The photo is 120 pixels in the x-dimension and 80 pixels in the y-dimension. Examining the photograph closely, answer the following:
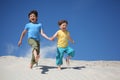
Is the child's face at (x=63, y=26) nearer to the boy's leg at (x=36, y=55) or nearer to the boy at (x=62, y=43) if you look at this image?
the boy at (x=62, y=43)

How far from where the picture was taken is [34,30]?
940cm

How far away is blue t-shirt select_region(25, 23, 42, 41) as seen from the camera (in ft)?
30.8

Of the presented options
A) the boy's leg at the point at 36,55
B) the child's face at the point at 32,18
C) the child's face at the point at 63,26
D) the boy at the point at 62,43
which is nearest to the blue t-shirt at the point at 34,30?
the child's face at the point at 32,18

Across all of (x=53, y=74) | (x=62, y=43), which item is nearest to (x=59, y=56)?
(x=62, y=43)

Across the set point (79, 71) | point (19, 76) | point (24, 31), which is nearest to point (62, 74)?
point (79, 71)

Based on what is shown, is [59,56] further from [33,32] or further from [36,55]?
[33,32]

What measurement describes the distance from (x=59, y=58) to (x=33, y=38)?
1180 millimetres

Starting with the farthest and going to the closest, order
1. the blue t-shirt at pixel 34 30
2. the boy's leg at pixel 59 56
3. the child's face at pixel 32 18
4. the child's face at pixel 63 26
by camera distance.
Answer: the child's face at pixel 63 26, the boy's leg at pixel 59 56, the child's face at pixel 32 18, the blue t-shirt at pixel 34 30

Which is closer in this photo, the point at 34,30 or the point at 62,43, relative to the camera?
the point at 34,30

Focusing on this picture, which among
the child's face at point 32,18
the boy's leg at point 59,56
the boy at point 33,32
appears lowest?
the boy's leg at point 59,56

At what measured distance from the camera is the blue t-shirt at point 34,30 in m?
9.38

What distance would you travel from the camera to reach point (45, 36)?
31.3 ft

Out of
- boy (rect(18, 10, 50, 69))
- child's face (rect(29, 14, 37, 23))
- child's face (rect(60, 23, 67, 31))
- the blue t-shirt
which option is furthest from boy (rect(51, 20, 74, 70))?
child's face (rect(29, 14, 37, 23))

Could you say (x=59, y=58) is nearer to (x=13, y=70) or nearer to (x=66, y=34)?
(x=66, y=34)
